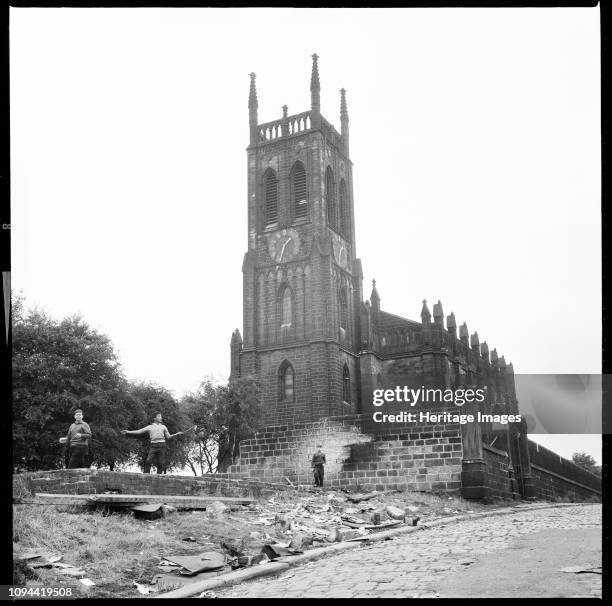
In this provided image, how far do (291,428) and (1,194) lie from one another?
17.5 m

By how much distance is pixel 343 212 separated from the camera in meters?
55.1

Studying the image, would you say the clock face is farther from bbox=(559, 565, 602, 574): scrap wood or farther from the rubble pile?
bbox=(559, 565, 602, 574): scrap wood

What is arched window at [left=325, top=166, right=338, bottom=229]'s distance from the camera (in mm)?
53000

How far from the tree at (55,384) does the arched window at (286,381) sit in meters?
14.5

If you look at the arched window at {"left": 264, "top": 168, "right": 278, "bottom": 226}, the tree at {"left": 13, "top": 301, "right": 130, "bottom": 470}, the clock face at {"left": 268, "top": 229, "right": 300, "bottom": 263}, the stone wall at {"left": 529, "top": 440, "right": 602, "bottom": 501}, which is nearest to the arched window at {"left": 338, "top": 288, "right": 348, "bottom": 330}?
the clock face at {"left": 268, "top": 229, "right": 300, "bottom": 263}

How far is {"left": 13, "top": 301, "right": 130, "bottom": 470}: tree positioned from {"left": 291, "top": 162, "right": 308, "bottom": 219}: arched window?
67.4 feet

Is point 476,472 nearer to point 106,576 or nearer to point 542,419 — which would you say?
point 542,419

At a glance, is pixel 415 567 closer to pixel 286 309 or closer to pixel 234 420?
pixel 234 420

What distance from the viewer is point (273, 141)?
5462 centimetres

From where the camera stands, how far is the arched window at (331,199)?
53000mm

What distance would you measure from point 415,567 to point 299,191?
150 feet

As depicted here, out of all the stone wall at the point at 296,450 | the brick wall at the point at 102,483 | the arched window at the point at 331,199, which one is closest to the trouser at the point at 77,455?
the brick wall at the point at 102,483

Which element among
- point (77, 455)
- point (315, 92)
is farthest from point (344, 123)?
point (77, 455)

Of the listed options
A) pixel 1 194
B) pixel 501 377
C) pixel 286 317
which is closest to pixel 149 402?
pixel 286 317
